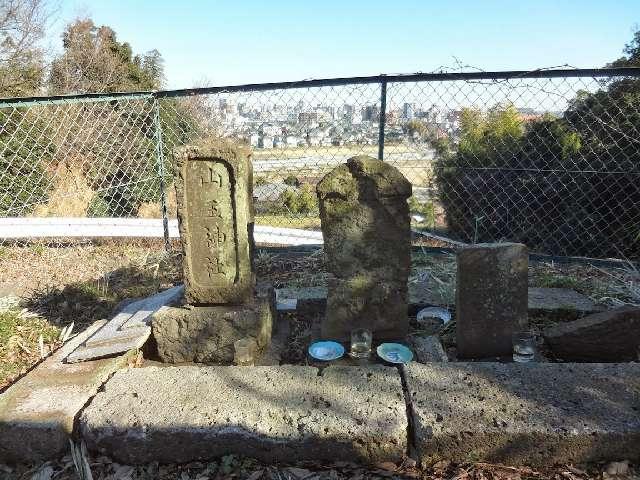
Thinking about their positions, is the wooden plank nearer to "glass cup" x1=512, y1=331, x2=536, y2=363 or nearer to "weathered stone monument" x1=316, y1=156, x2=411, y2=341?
"weathered stone monument" x1=316, y1=156, x2=411, y2=341

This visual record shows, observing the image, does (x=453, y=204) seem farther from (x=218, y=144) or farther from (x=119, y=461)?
(x=119, y=461)

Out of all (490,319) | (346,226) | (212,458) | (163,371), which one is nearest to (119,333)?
(163,371)

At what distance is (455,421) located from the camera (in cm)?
202

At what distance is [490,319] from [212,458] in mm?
1770

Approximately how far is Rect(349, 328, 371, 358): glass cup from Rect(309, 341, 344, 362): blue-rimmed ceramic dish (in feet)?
0.28

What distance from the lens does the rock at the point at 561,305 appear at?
3.38m

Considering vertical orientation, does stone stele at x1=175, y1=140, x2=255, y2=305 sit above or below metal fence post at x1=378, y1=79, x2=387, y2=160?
below

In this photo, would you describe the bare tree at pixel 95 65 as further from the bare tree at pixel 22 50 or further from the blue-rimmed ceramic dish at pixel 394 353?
the blue-rimmed ceramic dish at pixel 394 353

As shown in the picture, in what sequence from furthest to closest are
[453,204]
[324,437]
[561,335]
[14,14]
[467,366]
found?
[14,14], [453,204], [561,335], [467,366], [324,437]

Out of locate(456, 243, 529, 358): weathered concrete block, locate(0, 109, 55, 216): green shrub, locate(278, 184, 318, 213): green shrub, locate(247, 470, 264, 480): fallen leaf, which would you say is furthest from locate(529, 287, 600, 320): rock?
locate(0, 109, 55, 216): green shrub

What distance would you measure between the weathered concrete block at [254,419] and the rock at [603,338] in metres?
1.23

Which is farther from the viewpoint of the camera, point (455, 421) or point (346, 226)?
point (346, 226)

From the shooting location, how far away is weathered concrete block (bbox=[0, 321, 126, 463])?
2.13 m

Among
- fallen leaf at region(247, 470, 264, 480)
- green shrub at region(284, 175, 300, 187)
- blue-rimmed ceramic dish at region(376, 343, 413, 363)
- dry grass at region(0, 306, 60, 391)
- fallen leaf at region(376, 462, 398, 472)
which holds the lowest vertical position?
dry grass at region(0, 306, 60, 391)
